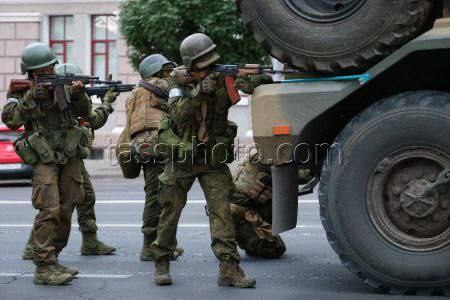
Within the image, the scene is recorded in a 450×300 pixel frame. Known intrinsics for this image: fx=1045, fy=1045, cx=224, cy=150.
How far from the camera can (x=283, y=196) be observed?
712 cm

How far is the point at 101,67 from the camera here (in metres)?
28.1

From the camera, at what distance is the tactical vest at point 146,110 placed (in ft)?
30.2

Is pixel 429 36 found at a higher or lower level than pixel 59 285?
higher

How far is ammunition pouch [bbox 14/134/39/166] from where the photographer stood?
798cm

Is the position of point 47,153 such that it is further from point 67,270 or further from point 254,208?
point 254,208

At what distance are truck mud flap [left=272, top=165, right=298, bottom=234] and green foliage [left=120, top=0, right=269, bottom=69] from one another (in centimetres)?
1443

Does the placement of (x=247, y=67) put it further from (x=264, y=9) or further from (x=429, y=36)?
(x=429, y=36)

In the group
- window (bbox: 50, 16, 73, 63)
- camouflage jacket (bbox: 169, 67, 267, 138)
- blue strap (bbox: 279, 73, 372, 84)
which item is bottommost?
camouflage jacket (bbox: 169, 67, 267, 138)

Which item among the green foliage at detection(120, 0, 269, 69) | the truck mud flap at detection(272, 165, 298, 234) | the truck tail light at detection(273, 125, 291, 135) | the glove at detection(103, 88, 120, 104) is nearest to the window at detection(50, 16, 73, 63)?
the green foliage at detection(120, 0, 269, 69)

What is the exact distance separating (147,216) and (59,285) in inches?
58.6

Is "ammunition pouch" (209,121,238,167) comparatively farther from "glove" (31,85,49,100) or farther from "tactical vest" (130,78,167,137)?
"tactical vest" (130,78,167,137)

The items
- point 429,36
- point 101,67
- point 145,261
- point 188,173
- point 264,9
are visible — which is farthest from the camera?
point 101,67

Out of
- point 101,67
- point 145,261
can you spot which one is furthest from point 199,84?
point 101,67

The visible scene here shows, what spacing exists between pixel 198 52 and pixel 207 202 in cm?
109
